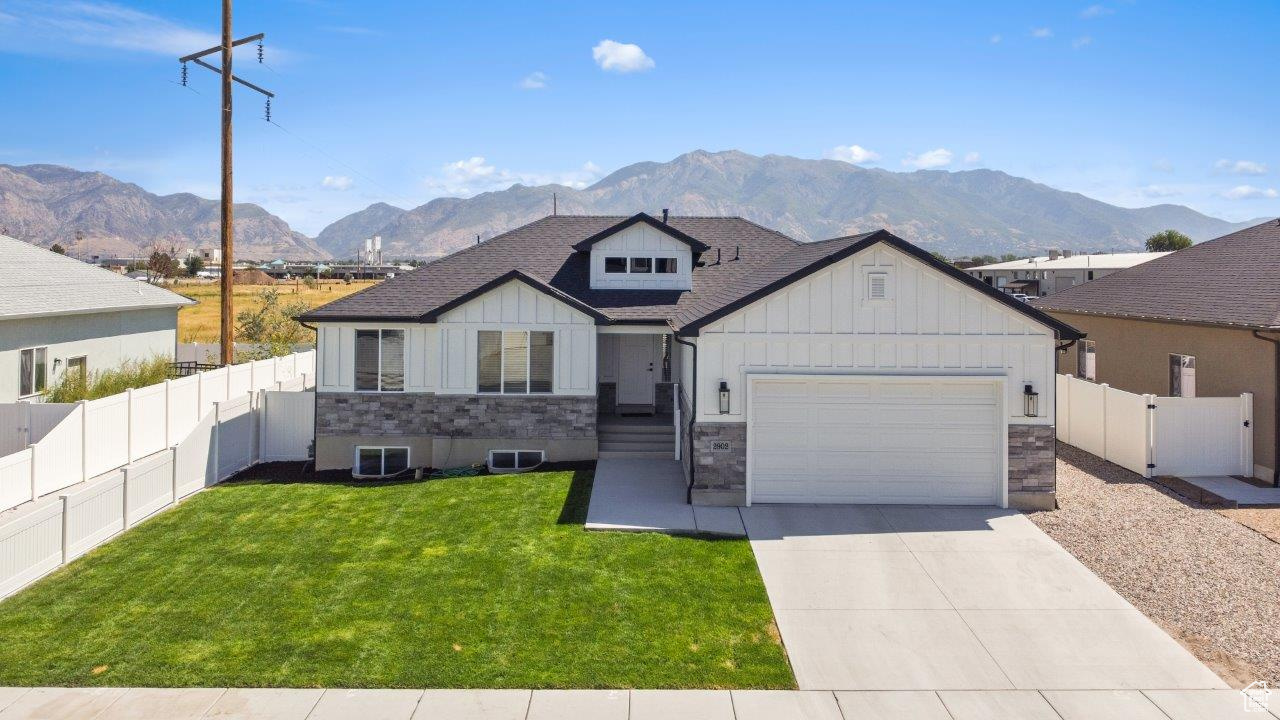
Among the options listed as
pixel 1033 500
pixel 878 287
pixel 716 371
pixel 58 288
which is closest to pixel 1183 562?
pixel 1033 500

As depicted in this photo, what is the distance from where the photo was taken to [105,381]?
21.7 metres

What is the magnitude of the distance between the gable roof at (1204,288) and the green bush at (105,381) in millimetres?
26595

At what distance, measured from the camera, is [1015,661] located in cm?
845

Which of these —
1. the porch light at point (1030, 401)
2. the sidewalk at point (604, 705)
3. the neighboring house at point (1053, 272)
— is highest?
the neighboring house at point (1053, 272)

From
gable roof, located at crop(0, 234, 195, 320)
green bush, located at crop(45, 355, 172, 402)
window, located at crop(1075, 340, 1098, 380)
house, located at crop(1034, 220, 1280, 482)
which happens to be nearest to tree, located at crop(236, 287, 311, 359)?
gable roof, located at crop(0, 234, 195, 320)

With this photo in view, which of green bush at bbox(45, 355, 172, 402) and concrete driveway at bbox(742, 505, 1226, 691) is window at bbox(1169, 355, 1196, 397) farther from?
green bush at bbox(45, 355, 172, 402)

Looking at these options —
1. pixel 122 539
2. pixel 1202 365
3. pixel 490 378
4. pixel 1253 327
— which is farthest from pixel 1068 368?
pixel 122 539

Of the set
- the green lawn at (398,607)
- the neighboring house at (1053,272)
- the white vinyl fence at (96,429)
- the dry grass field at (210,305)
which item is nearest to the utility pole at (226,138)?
the white vinyl fence at (96,429)

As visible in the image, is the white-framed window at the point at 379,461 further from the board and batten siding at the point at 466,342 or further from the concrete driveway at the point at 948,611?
the concrete driveway at the point at 948,611

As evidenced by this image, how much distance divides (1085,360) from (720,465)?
15303 mm

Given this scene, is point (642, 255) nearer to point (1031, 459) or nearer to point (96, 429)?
point (1031, 459)

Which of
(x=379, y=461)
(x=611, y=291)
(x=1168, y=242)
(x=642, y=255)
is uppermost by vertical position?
(x=1168, y=242)

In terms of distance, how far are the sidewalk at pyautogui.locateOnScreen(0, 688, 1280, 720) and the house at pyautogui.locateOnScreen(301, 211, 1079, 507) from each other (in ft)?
20.5

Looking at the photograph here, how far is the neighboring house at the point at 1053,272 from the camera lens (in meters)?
55.6
